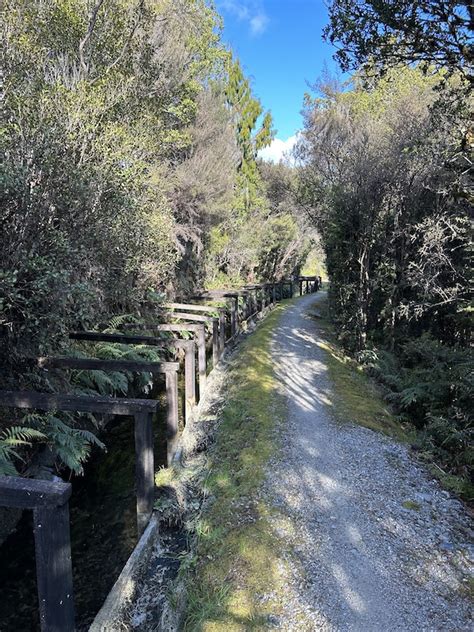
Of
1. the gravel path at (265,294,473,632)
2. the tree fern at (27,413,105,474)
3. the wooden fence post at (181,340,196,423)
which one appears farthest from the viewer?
the wooden fence post at (181,340,196,423)

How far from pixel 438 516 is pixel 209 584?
8.13ft

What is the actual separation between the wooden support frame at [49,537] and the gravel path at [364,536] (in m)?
1.63

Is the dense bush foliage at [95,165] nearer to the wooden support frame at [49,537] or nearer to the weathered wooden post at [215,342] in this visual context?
the weathered wooden post at [215,342]

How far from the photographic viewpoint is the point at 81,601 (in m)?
3.96

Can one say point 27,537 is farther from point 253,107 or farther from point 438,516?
point 253,107

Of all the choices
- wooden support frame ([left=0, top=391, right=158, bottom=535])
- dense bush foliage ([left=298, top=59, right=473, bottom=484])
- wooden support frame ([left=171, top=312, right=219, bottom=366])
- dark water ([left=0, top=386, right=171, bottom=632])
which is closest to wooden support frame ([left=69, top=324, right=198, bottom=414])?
dark water ([left=0, top=386, right=171, bottom=632])

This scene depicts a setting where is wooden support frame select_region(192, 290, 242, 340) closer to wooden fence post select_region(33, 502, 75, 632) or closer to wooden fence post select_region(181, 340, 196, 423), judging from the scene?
wooden fence post select_region(181, 340, 196, 423)

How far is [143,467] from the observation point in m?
4.34

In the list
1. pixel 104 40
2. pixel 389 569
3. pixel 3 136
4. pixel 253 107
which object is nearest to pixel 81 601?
pixel 389 569

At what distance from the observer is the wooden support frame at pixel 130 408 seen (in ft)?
14.0

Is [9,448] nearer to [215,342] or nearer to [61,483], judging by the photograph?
[61,483]

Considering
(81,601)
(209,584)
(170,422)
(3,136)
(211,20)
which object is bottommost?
(81,601)

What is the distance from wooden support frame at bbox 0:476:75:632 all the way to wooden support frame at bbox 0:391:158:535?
192 cm

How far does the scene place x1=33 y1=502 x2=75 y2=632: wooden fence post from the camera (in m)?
2.15
